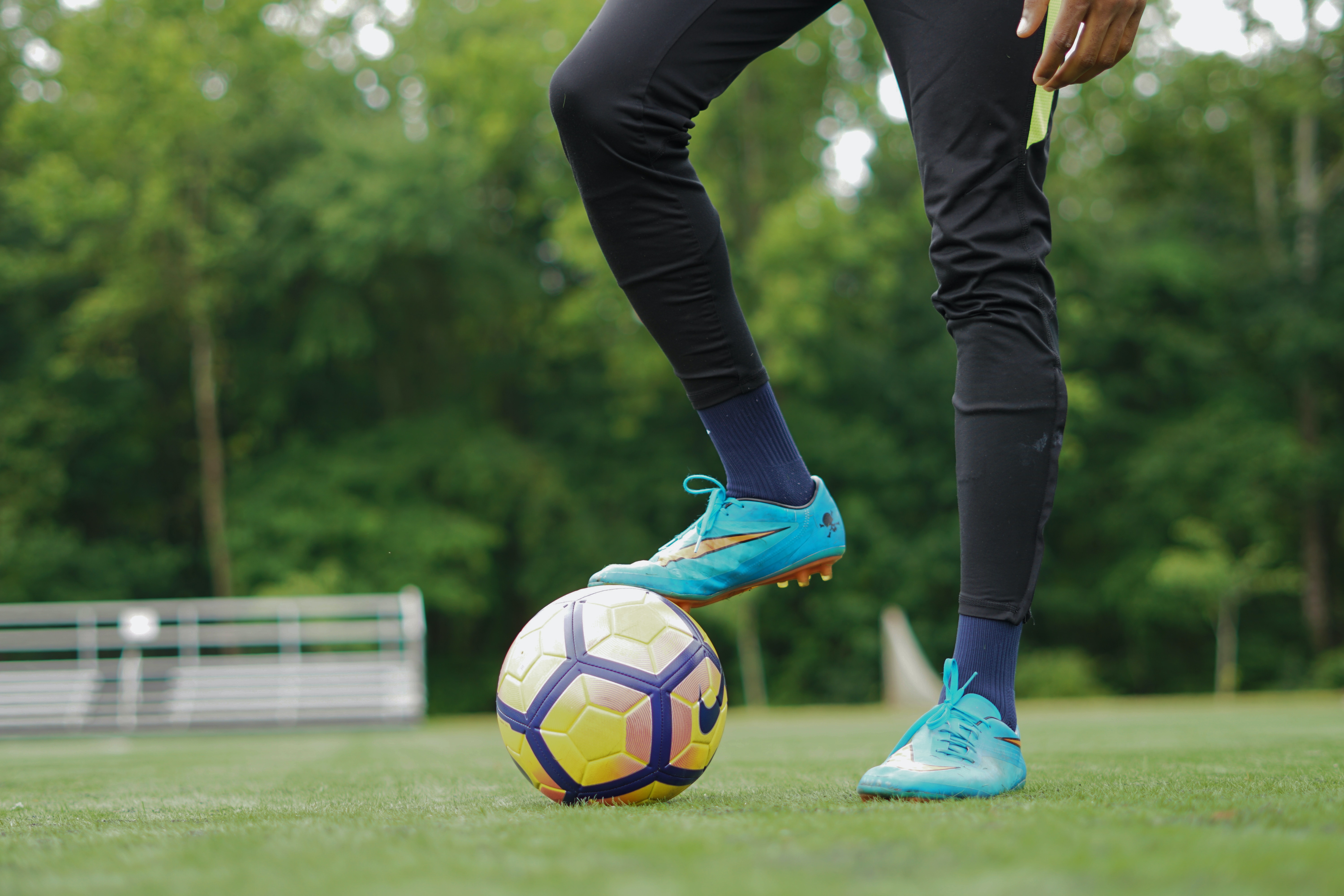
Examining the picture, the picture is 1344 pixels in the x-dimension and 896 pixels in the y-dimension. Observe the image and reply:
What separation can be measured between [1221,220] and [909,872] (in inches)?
864

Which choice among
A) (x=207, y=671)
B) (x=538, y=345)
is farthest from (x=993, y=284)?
(x=538, y=345)

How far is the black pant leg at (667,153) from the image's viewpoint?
185 cm

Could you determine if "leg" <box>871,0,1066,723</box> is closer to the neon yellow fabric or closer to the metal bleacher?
the neon yellow fabric

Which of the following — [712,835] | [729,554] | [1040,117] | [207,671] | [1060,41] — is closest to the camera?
[712,835]

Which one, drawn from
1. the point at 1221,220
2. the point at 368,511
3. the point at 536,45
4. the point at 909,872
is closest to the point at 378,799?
the point at 909,872

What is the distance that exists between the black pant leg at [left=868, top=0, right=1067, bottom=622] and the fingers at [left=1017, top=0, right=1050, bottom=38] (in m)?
0.02

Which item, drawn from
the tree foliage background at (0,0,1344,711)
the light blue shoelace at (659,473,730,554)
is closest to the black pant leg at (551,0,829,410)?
the light blue shoelace at (659,473,730,554)

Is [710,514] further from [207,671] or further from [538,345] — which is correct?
[538,345]

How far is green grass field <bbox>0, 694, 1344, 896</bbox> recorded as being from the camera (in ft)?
3.15

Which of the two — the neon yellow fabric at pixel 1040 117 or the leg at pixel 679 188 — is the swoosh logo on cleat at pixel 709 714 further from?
the neon yellow fabric at pixel 1040 117

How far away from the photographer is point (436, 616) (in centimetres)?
1958

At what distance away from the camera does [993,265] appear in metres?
1.76

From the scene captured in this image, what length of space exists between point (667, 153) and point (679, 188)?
65 mm

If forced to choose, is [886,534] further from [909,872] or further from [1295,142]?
[909,872]
